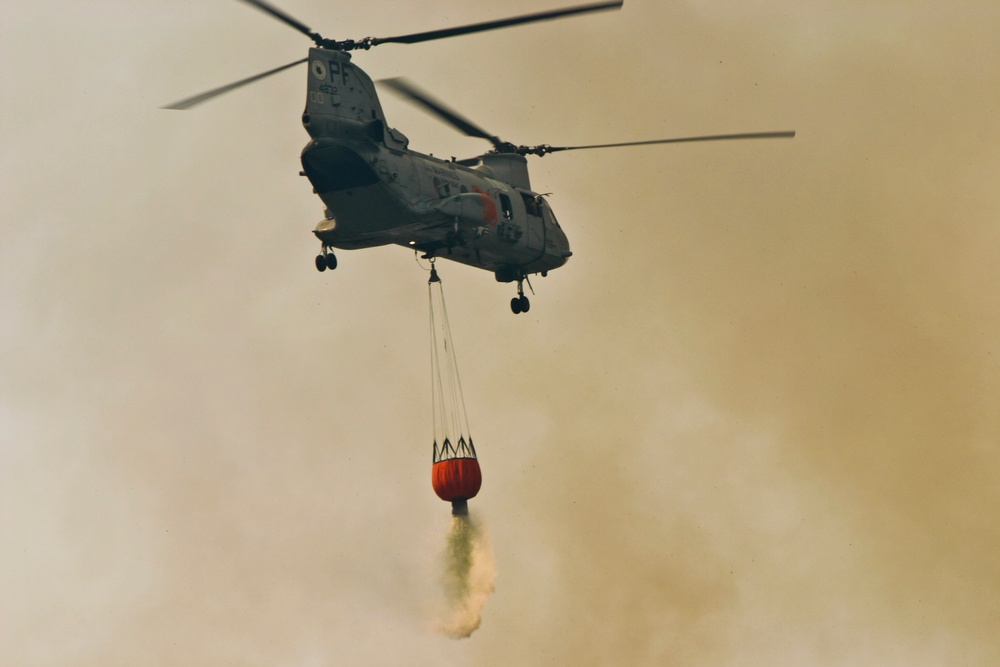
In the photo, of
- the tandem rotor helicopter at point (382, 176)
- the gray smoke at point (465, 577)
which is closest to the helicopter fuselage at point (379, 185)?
the tandem rotor helicopter at point (382, 176)

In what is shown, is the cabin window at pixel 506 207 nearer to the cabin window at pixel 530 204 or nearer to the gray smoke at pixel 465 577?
the cabin window at pixel 530 204

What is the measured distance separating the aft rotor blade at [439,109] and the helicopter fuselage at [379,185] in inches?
37.1

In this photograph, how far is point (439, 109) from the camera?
169ft

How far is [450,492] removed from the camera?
52.7 meters

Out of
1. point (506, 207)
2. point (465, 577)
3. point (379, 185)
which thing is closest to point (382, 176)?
point (379, 185)

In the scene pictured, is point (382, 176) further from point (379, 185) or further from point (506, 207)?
point (506, 207)

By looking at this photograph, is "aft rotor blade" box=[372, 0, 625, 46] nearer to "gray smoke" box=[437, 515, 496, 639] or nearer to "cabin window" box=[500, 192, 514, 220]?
"cabin window" box=[500, 192, 514, 220]

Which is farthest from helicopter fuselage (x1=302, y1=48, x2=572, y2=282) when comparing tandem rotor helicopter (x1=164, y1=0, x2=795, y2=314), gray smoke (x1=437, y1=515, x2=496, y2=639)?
gray smoke (x1=437, y1=515, x2=496, y2=639)

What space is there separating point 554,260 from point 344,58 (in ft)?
34.8

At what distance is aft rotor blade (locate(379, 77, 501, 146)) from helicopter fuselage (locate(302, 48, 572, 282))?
0.94 metres

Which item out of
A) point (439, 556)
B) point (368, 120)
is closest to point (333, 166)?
point (368, 120)

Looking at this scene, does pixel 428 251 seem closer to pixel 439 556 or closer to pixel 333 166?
pixel 333 166

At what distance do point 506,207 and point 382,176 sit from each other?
6.10m

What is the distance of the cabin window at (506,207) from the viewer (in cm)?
5325
